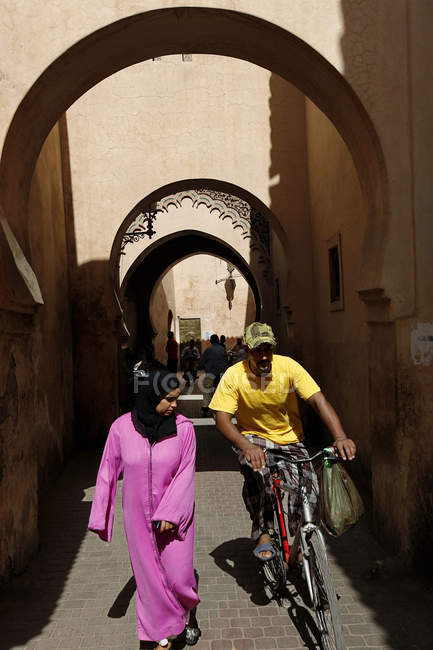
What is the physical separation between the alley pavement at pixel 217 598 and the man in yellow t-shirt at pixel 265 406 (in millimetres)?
435

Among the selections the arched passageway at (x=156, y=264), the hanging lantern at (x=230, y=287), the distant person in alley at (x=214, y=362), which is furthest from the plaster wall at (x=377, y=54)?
the hanging lantern at (x=230, y=287)

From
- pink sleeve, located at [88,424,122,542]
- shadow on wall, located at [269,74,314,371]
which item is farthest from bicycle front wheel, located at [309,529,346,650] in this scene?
shadow on wall, located at [269,74,314,371]

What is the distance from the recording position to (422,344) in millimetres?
3969

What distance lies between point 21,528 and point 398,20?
15.1 ft

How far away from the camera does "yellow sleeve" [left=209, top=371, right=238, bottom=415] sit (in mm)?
3516

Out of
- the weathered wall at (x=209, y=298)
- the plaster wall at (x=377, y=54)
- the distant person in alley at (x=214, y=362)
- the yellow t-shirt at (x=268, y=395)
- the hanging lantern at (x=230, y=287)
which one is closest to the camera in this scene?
the yellow t-shirt at (x=268, y=395)

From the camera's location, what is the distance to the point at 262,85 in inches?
329

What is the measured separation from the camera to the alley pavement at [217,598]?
3.19 metres

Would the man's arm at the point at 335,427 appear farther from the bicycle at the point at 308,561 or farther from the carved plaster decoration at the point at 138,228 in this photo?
the carved plaster decoration at the point at 138,228

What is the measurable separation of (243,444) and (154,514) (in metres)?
0.62

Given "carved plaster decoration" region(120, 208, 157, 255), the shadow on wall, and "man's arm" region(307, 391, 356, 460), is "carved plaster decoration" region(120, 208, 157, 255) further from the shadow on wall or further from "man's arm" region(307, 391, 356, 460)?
"man's arm" region(307, 391, 356, 460)

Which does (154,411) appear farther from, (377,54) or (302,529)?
(377,54)

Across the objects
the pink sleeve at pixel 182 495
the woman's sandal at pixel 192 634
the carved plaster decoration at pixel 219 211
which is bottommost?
the woman's sandal at pixel 192 634

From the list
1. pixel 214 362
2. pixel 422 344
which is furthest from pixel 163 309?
pixel 422 344
